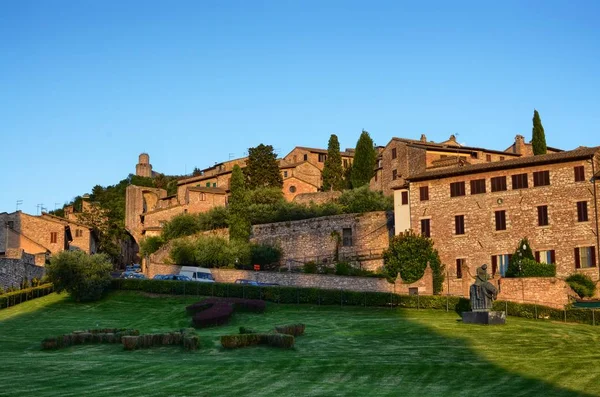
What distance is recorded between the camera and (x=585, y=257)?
178ft

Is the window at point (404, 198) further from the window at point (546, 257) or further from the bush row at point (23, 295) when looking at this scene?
the bush row at point (23, 295)

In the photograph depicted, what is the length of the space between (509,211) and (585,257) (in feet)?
19.7

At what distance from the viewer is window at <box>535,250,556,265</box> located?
5516 centimetres

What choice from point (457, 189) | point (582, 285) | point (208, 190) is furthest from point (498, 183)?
point (208, 190)

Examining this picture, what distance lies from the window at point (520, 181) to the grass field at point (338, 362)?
14704 millimetres

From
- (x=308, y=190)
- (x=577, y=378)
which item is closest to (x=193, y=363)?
(x=577, y=378)

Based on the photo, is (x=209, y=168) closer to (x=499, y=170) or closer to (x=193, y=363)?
(x=499, y=170)

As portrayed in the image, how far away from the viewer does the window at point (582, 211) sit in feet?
180

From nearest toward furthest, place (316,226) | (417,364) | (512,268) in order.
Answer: (417,364) → (512,268) → (316,226)

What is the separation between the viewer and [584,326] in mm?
41469

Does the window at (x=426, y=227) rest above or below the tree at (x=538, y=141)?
below

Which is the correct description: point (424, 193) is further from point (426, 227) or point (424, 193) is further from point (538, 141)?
point (538, 141)

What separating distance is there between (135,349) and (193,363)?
237 inches

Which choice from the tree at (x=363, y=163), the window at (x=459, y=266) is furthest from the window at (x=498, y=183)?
the tree at (x=363, y=163)
